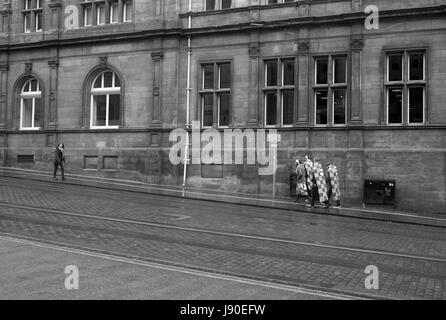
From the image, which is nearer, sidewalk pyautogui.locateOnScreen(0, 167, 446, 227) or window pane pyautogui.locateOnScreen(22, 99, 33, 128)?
sidewalk pyautogui.locateOnScreen(0, 167, 446, 227)

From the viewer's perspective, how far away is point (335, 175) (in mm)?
20812

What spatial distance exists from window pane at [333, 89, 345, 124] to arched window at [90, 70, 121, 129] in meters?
11.7

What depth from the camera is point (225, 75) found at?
86.3 feet

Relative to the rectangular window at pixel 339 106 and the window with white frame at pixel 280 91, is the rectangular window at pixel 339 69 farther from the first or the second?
the window with white frame at pixel 280 91

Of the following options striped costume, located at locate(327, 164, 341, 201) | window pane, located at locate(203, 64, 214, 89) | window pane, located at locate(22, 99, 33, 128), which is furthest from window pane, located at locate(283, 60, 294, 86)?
window pane, located at locate(22, 99, 33, 128)

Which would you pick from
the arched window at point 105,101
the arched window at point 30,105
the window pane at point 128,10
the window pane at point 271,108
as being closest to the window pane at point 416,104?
the window pane at point 271,108

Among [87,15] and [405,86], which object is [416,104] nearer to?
[405,86]

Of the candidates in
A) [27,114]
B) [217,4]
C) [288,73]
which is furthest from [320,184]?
[27,114]

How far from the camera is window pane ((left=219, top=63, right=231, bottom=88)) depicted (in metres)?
26.2

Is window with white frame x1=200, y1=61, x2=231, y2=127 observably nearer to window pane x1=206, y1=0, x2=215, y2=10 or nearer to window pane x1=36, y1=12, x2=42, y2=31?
window pane x1=206, y1=0, x2=215, y2=10

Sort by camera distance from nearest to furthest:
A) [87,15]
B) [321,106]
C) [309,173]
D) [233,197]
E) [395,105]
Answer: [309,173], [233,197], [395,105], [321,106], [87,15]

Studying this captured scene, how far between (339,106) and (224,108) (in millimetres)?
5751
